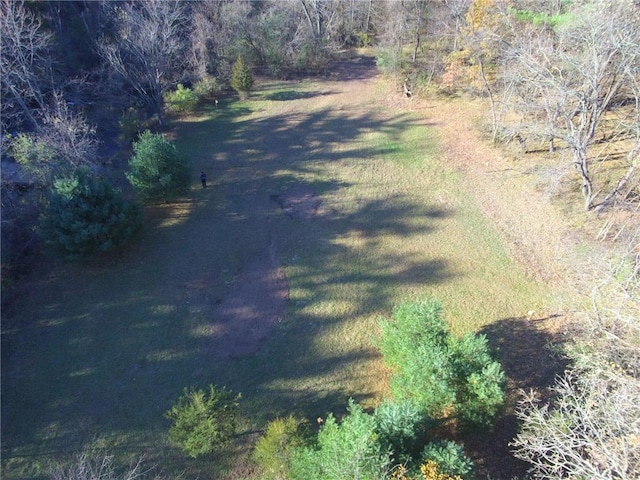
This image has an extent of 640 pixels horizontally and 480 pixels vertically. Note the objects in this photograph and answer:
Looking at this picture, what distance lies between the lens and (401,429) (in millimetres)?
10406

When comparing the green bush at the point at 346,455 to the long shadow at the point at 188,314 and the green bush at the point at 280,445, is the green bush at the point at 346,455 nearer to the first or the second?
the green bush at the point at 280,445

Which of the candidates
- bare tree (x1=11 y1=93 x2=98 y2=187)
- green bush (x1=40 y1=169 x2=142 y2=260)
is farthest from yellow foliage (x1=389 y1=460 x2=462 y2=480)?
bare tree (x1=11 y1=93 x2=98 y2=187)

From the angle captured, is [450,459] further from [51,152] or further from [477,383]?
[51,152]

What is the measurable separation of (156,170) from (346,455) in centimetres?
1776

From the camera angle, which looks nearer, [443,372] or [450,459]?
[450,459]

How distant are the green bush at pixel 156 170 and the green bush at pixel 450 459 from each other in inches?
717

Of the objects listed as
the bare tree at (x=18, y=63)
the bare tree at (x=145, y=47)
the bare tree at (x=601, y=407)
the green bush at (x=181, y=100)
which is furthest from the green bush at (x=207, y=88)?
the bare tree at (x=601, y=407)

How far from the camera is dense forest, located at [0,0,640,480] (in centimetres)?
1036

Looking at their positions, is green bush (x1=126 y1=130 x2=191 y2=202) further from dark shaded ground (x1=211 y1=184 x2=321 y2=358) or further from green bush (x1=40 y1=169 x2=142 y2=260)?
dark shaded ground (x1=211 y1=184 x2=321 y2=358)

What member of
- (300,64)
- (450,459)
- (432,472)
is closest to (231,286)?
(450,459)

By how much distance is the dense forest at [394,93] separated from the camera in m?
10.4

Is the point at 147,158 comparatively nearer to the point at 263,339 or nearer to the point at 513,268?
the point at 263,339

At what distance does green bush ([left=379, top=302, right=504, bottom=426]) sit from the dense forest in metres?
0.05

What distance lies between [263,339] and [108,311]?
7275 millimetres
